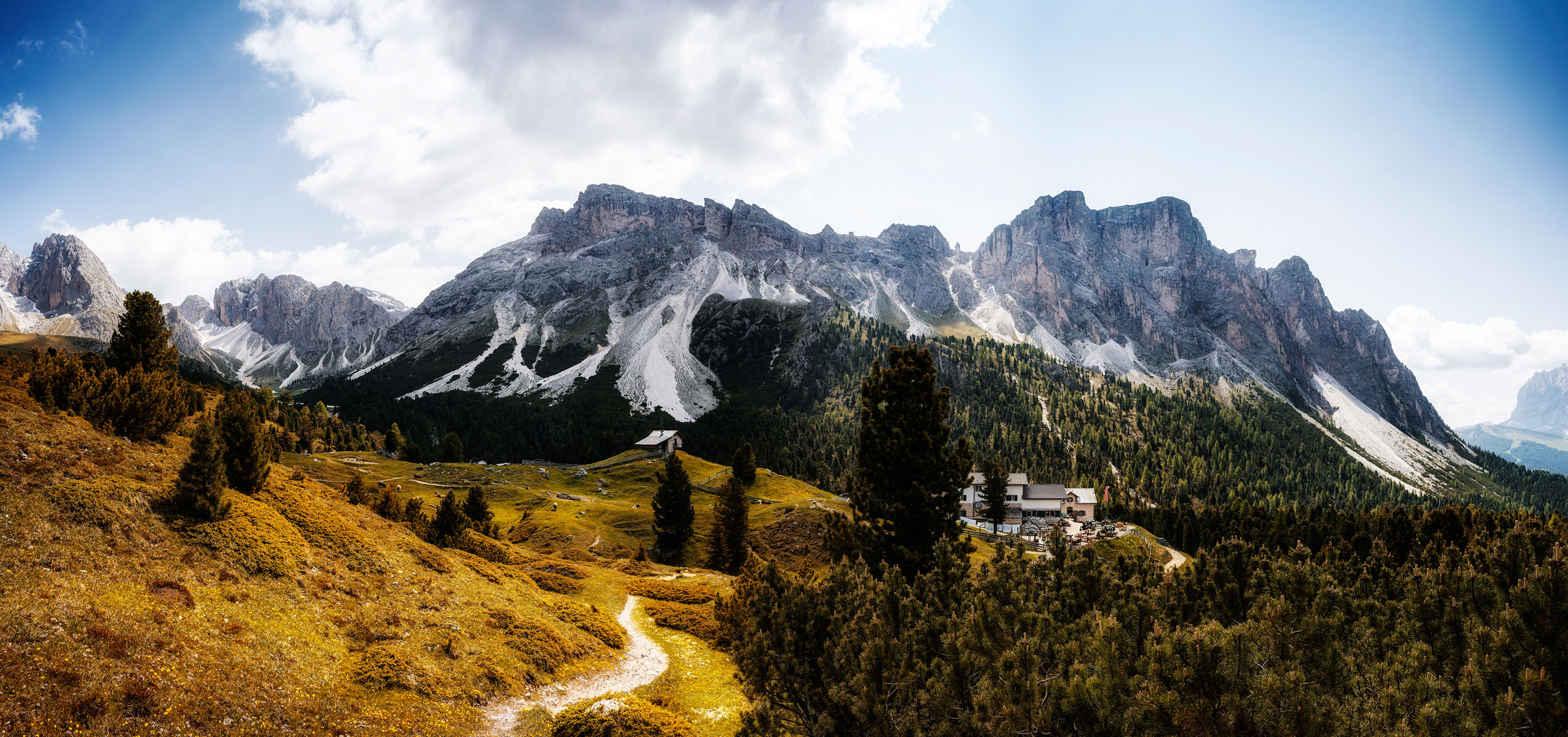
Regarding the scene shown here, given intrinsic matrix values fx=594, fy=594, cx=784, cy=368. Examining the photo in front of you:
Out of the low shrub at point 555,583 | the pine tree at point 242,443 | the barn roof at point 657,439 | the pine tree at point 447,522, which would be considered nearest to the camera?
the pine tree at point 242,443

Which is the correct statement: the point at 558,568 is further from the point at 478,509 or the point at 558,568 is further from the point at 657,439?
the point at 657,439

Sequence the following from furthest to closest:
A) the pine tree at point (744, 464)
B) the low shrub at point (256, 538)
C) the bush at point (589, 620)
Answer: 1. the pine tree at point (744, 464)
2. the bush at point (589, 620)
3. the low shrub at point (256, 538)

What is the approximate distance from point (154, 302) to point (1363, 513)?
12105cm

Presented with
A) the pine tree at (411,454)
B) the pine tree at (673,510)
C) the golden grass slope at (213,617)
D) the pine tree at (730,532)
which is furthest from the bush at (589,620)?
the pine tree at (411,454)

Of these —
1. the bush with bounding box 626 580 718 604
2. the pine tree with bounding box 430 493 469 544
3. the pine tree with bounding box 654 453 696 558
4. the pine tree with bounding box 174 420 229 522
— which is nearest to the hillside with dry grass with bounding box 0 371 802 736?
the pine tree with bounding box 174 420 229 522

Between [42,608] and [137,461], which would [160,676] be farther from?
[137,461]

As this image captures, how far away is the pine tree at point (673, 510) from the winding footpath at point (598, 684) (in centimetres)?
3012

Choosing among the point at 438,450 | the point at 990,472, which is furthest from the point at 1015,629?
the point at 438,450

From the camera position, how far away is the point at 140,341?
32531 mm

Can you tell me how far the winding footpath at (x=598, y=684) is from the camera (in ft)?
66.6

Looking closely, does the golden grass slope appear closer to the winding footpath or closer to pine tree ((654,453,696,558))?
the winding footpath

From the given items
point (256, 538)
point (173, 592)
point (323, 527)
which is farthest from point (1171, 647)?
point (323, 527)

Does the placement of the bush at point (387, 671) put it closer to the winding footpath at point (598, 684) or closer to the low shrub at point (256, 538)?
the winding footpath at point (598, 684)

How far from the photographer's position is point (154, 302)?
33.3m
